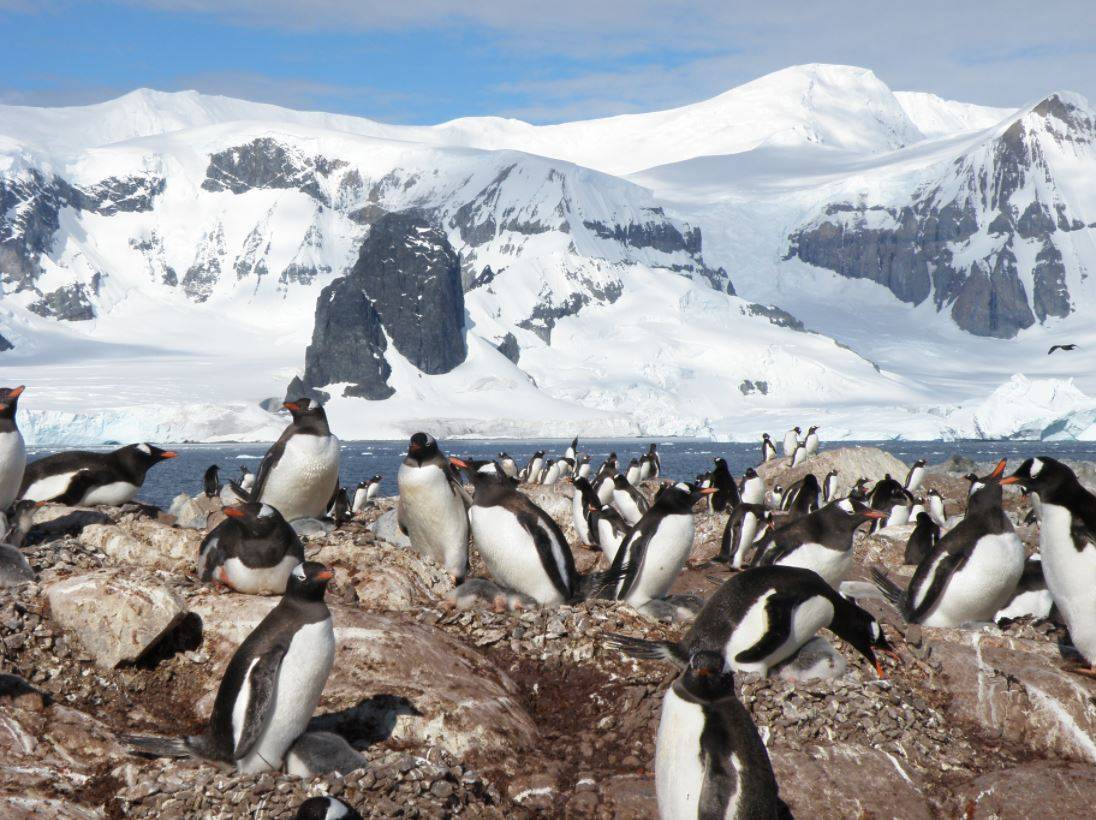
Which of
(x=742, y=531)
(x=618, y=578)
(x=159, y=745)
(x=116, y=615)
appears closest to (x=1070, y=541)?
(x=618, y=578)

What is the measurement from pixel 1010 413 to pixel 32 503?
4162 inches

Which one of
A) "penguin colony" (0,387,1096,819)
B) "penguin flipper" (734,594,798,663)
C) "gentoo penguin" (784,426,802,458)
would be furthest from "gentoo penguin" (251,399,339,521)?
"gentoo penguin" (784,426,802,458)

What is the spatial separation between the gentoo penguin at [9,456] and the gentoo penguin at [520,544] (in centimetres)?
384

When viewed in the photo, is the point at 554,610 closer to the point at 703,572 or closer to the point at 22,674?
the point at 22,674

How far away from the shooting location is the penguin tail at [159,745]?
21.4 ft

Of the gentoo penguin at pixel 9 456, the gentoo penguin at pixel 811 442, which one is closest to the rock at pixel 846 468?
the gentoo penguin at pixel 811 442

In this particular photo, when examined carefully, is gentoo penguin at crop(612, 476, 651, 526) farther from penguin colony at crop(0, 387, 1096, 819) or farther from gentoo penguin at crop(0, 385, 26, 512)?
gentoo penguin at crop(0, 385, 26, 512)

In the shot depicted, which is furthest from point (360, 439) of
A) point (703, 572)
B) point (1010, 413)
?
point (703, 572)

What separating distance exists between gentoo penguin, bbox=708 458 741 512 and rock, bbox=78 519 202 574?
1148 centimetres

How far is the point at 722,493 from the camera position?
20797mm

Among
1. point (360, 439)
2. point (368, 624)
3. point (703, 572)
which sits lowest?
point (360, 439)

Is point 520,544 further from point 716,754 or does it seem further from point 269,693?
point 716,754

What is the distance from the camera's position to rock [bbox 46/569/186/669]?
308 inches

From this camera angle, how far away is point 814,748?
734cm
